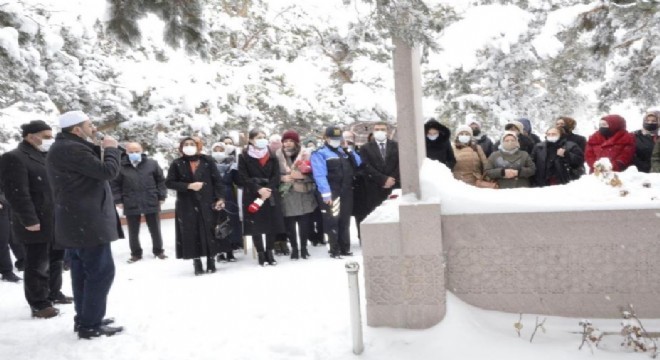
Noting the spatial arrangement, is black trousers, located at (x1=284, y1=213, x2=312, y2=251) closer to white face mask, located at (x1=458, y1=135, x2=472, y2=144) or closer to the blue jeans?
white face mask, located at (x1=458, y1=135, x2=472, y2=144)

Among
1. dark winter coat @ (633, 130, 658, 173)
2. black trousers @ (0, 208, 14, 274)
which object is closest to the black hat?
dark winter coat @ (633, 130, 658, 173)

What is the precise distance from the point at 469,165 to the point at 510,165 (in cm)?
54

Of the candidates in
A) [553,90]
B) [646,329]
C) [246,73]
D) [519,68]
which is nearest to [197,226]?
[646,329]

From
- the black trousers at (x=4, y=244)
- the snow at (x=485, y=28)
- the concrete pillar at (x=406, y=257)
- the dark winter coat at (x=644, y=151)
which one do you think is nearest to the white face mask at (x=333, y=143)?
the concrete pillar at (x=406, y=257)

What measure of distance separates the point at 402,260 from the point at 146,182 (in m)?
6.29

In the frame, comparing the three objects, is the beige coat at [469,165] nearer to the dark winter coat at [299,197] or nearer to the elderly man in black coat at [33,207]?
the dark winter coat at [299,197]

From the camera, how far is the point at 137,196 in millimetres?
9172

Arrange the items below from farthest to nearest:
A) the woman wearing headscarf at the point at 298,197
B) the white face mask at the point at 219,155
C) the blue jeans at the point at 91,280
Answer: the white face mask at the point at 219,155 < the woman wearing headscarf at the point at 298,197 < the blue jeans at the point at 91,280

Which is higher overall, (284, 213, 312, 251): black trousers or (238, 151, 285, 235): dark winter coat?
(238, 151, 285, 235): dark winter coat

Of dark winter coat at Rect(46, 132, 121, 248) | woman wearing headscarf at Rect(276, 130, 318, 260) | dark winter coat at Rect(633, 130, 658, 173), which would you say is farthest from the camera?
woman wearing headscarf at Rect(276, 130, 318, 260)

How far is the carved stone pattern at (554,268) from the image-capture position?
4172mm

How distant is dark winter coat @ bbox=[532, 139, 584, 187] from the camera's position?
7.52m

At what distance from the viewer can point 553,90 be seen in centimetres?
1605

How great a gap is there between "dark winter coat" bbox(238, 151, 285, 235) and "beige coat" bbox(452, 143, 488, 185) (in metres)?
2.56
